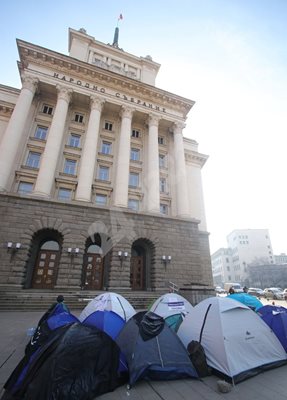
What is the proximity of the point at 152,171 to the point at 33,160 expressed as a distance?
11679 mm

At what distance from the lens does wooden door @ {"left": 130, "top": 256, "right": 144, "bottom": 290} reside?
18031mm

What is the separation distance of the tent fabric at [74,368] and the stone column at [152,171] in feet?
51.7

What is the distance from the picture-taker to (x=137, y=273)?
60.6ft

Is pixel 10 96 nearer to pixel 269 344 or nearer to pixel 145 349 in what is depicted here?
pixel 145 349

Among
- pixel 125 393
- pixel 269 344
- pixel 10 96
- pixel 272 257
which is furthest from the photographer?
pixel 272 257

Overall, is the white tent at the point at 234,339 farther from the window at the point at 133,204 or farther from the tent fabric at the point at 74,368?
the window at the point at 133,204

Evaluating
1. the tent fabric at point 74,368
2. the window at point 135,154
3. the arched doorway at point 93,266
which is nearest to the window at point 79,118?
the window at point 135,154

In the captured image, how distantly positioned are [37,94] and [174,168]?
1688cm

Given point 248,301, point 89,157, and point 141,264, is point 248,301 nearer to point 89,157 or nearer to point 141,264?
point 141,264

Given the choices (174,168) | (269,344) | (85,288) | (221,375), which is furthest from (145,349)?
(174,168)

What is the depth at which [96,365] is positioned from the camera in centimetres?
373

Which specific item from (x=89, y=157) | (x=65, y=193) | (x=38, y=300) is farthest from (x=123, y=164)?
(x=38, y=300)

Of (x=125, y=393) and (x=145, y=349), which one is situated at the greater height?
(x=145, y=349)

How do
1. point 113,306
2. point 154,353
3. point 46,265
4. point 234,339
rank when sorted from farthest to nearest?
point 46,265
point 113,306
point 234,339
point 154,353
